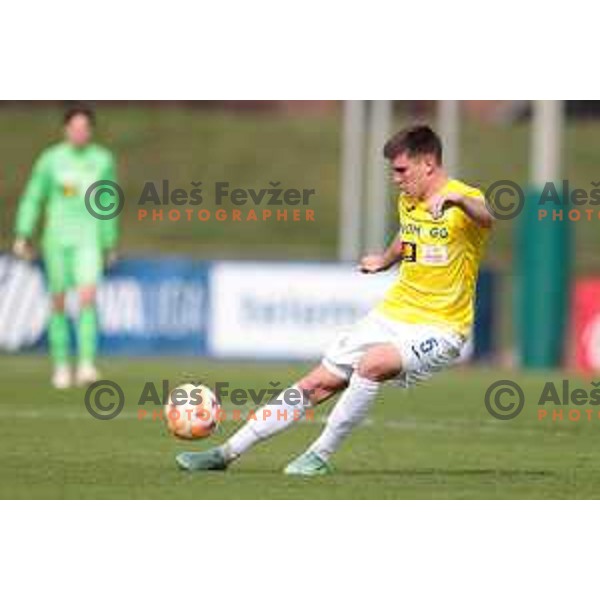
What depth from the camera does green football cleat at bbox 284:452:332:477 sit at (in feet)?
37.4

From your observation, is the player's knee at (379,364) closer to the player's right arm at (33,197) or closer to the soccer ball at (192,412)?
the soccer ball at (192,412)

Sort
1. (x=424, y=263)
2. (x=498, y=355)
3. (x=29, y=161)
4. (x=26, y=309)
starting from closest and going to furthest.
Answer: (x=424, y=263)
(x=26, y=309)
(x=498, y=355)
(x=29, y=161)

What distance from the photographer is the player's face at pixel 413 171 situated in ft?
36.7

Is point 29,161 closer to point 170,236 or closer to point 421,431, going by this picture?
point 170,236

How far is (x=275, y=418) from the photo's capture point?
11.2m

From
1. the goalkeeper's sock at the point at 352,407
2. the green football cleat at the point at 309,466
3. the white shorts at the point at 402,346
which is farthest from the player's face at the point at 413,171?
the green football cleat at the point at 309,466

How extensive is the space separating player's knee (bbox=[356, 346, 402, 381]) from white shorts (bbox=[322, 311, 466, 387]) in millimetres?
41

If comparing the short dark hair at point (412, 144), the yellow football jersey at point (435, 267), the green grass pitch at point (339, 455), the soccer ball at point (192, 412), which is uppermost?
the short dark hair at point (412, 144)

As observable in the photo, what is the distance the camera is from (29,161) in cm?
5347

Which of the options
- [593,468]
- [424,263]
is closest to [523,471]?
[593,468]

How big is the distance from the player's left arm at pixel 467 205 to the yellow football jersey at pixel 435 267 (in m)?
0.25

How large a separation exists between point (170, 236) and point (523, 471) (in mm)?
36984

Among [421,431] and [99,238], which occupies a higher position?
[99,238]

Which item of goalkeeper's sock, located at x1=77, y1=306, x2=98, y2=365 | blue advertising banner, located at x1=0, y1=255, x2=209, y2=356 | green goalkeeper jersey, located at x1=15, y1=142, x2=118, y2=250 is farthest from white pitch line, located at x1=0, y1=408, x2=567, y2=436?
blue advertising banner, located at x1=0, y1=255, x2=209, y2=356
